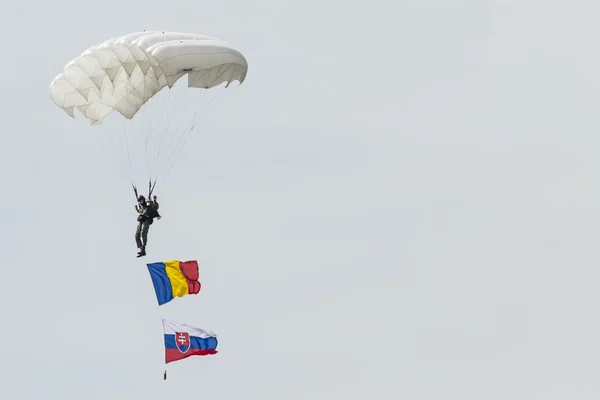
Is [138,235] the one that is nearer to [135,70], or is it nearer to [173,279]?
[173,279]

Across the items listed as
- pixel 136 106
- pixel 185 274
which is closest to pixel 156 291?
pixel 185 274

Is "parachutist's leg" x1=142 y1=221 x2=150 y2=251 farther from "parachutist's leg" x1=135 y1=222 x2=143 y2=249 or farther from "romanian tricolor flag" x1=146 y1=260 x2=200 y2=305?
"romanian tricolor flag" x1=146 y1=260 x2=200 y2=305

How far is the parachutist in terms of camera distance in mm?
51469

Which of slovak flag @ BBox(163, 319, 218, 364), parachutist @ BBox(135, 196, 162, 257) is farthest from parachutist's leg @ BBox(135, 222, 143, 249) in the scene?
slovak flag @ BBox(163, 319, 218, 364)

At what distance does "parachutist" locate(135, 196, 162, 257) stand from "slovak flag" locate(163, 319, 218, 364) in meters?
4.39

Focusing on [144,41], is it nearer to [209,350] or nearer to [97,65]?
[97,65]

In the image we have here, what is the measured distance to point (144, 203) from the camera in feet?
169

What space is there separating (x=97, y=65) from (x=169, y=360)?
976 cm

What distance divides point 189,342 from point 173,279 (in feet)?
6.81

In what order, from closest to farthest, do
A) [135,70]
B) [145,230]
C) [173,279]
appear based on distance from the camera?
1. [135,70]
2. [145,230]
3. [173,279]

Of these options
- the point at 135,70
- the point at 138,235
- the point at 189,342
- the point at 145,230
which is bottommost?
the point at 189,342

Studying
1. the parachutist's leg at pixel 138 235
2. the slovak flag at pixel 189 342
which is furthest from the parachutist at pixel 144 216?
the slovak flag at pixel 189 342

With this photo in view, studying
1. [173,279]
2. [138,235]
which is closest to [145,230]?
[138,235]

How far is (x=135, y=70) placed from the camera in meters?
51.5
